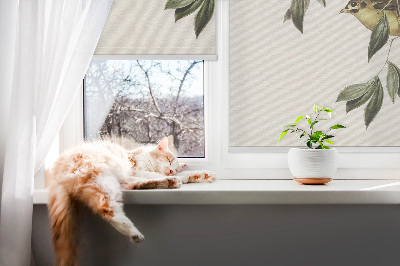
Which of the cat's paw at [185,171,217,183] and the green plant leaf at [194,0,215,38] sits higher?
the green plant leaf at [194,0,215,38]

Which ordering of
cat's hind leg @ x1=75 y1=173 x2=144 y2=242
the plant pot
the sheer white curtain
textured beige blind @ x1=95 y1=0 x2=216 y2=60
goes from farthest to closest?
textured beige blind @ x1=95 y1=0 x2=216 y2=60
the plant pot
the sheer white curtain
cat's hind leg @ x1=75 y1=173 x2=144 y2=242

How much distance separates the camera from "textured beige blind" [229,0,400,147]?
1522mm

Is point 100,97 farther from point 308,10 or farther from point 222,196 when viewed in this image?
point 308,10

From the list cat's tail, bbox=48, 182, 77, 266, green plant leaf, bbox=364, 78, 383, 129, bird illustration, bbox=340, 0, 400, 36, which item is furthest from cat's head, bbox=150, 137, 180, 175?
bird illustration, bbox=340, 0, 400, 36

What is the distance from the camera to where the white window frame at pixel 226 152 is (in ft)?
4.97

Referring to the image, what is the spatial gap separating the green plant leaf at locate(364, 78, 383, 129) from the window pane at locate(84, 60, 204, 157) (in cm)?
69

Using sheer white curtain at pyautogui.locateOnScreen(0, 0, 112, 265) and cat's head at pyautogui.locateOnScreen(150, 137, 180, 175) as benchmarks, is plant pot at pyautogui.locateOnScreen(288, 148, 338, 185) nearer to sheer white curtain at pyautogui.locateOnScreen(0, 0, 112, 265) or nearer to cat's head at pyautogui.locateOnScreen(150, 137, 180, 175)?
cat's head at pyautogui.locateOnScreen(150, 137, 180, 175)

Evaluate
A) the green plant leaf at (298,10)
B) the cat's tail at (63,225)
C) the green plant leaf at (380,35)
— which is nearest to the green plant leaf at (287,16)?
the green plant leaf at (298,10)

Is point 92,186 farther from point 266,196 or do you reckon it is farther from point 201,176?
point 266,196

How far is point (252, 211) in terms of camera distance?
1276 millimetres

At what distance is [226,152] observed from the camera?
5.07 ft

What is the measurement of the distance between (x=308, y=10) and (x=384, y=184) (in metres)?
0.75

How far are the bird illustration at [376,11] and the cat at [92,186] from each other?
100cm

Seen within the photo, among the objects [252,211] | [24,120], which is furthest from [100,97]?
[252,211]
